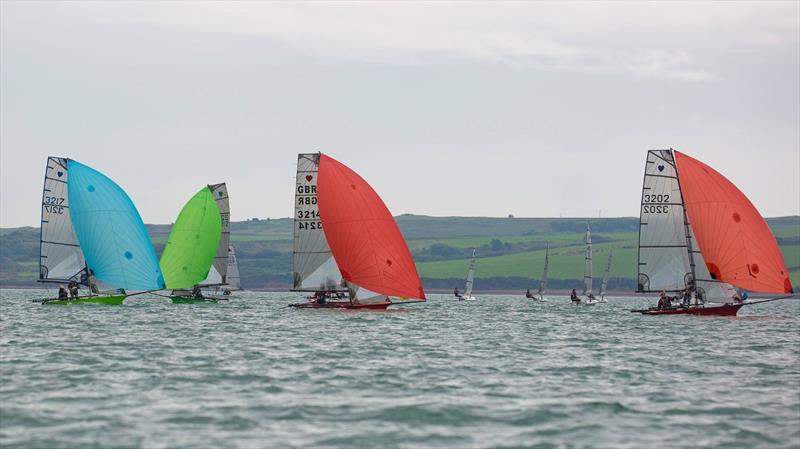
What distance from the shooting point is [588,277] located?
141875 mm

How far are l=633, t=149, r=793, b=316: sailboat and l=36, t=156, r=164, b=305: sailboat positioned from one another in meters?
31.9

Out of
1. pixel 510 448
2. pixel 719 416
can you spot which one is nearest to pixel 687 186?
pixel 719 416

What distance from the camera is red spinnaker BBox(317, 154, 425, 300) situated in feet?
206

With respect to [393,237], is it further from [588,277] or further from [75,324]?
[588,277]

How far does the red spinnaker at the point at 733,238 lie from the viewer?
64625 mm

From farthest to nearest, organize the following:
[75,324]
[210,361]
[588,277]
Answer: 1. [588,277]
2. [75,324]
3. [210,361]

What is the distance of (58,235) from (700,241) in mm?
39049

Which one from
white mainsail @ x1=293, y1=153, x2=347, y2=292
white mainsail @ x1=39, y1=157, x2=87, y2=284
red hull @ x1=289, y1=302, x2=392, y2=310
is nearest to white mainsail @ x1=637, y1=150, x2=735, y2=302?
red hull @ x1=289, y1=302, x2=392, y2=310

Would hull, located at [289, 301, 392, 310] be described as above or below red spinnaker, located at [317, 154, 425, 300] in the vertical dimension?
below

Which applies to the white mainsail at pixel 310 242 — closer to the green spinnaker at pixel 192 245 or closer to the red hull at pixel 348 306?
the red hull at pixel 348 306

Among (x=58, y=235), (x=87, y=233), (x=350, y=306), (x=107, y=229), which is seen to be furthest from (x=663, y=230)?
(x=58, y=235)

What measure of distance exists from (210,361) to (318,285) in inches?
1241

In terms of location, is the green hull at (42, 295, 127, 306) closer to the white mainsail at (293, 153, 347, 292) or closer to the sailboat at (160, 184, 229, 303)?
the sailboat at (160, 184, 229, 303)

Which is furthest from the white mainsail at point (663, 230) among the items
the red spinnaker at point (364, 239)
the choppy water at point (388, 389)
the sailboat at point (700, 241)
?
the choppy water at point (388, 389)
